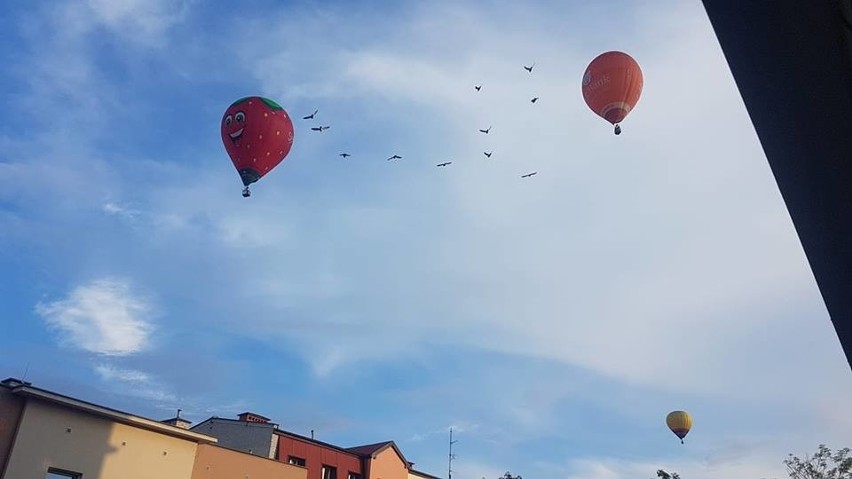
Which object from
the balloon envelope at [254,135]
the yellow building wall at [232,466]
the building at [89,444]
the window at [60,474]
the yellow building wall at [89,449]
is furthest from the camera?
the yellow building wall at [232,466]

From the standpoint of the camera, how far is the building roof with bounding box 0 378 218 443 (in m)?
20.7

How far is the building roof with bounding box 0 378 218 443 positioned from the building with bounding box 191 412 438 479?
616 cm

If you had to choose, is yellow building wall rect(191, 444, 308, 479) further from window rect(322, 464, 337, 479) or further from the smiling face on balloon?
the smiling face on balloon

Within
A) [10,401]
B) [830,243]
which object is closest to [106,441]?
[10,401]

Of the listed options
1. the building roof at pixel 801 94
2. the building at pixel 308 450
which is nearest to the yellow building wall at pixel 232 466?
the building at pixel 308 450

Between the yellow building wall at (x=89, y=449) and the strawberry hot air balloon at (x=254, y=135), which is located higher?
the strawberry hot air balloon at (x=254, y=135)

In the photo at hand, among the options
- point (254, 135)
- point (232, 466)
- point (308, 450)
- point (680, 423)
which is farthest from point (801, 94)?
point (680, 423)

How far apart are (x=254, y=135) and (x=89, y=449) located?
39.0ft

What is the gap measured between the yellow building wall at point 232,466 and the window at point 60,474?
4.65 meters

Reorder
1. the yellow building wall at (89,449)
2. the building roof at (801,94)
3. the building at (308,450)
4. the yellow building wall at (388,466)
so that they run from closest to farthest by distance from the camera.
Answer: the building roof at (801,94) < the yellow building wall at (89,449) < the building at (308,450) < the yellow building wall at (388,466)

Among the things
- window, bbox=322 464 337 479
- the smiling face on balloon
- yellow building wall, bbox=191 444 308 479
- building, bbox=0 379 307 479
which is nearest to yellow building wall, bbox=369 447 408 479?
window, bbox=322 464 337 479

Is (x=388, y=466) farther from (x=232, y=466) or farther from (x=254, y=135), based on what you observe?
(x=254, y=135)

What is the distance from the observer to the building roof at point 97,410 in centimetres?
2066

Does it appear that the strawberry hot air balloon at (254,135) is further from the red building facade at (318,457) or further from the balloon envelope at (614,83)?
the red building facade at (318,457)
